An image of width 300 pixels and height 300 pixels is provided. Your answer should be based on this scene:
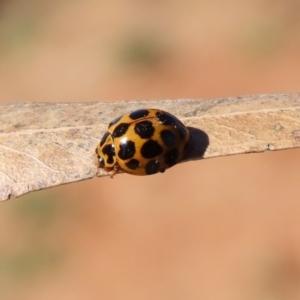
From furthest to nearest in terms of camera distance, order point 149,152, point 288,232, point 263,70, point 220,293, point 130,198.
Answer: point 263,70, point 130,198, point 288,232, point 220,293, point 149,152

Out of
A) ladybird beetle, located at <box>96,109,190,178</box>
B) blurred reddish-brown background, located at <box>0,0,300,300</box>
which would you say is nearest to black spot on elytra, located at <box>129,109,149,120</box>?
ladybird beetle, located at <box>96,109,190,178</box>

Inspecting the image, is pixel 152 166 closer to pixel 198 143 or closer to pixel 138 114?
pixel 138 114

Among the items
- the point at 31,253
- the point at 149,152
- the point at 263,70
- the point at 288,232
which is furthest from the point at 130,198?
the point at 149,152

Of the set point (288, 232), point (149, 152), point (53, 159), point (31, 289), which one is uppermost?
point (53, 159)

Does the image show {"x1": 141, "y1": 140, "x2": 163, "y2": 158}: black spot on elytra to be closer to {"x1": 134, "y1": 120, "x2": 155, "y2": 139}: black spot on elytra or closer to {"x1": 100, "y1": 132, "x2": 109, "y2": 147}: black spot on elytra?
{"x1": 134, "y1": 120, "x2": 155, "y2": 139}: black spot on elytra

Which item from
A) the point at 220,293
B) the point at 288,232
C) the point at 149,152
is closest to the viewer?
the point at 149,152

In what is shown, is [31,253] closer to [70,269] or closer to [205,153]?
[70,269]

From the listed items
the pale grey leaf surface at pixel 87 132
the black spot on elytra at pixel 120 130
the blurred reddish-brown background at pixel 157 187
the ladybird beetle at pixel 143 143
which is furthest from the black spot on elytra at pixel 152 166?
the blurred reddish-brown background at pixel 157 187
